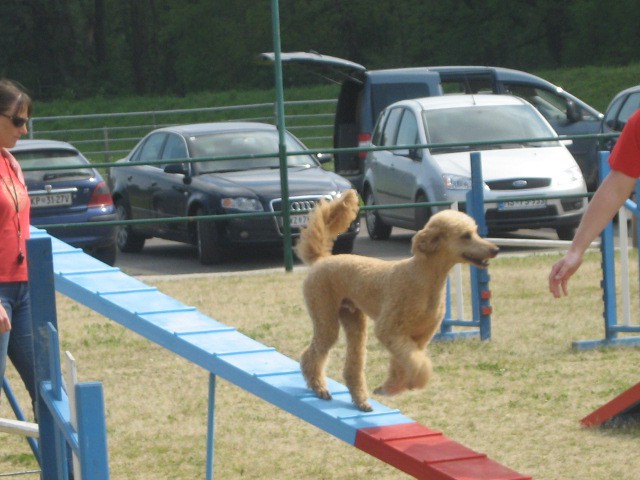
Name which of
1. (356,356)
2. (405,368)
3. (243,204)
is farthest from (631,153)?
(243,204)

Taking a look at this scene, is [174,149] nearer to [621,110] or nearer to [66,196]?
[66,196]

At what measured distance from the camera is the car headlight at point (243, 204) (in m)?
13.7

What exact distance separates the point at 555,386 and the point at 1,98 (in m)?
4.05

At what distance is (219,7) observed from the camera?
190 ft

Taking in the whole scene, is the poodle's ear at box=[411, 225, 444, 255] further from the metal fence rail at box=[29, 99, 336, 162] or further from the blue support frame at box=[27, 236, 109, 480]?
the metal fence rail at box=[29, 99, 336, 162]

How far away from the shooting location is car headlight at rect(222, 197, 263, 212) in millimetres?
13656

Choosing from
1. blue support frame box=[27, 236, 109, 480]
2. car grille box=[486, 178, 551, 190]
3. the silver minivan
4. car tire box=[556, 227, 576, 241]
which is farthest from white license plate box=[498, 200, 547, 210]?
blue support frame box=[27, 236, 109, 480]

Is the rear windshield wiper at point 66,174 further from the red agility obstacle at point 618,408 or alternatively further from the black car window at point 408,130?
the red agility obstacle at point 618,408

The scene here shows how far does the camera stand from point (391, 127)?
15570 mm

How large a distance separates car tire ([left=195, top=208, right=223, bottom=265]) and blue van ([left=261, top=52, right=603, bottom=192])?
9.92 ft

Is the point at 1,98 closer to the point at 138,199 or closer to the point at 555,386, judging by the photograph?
the point at 555,386

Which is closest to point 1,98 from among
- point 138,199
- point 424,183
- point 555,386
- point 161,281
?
point 555,386

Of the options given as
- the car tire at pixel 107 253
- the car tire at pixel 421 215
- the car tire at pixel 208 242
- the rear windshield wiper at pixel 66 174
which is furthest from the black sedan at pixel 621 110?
the rear windshield wiper at pixel 66 174

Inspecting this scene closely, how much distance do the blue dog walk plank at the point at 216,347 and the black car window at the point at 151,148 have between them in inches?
339
